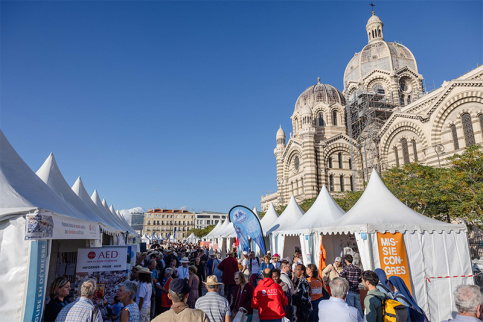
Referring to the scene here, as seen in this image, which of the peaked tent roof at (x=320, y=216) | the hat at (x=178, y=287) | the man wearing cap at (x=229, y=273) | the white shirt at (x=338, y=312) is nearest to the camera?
the hat at (x=178, y=287)

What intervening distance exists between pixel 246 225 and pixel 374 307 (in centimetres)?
1000

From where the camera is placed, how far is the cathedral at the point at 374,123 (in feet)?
74.9

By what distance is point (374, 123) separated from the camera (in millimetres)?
32094

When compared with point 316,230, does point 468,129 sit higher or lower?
higher

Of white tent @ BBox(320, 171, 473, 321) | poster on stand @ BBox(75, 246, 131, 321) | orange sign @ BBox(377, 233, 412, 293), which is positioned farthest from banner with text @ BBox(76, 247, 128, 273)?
orange sign @ BBox(377, 233, 412, 293)

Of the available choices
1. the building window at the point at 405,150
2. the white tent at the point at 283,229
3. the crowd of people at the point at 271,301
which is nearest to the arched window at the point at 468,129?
the building window at the point at 405,150

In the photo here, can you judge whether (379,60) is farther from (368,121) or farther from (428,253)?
(428,253)

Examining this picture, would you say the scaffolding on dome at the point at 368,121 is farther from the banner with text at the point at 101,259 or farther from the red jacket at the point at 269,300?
the banner with text at the point at 101,259

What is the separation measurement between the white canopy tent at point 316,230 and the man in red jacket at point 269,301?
641 centimetres

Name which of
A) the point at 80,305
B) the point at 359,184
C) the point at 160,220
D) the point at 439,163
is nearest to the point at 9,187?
the point at 80,305

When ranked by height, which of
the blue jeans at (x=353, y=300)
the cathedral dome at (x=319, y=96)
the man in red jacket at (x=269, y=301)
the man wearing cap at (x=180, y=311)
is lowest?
the blue jeans at (x=353, y=300)

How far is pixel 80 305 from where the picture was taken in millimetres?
3480

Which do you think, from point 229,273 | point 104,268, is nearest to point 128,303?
point 104,268

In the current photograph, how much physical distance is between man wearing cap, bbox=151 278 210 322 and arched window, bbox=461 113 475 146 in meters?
24.7
